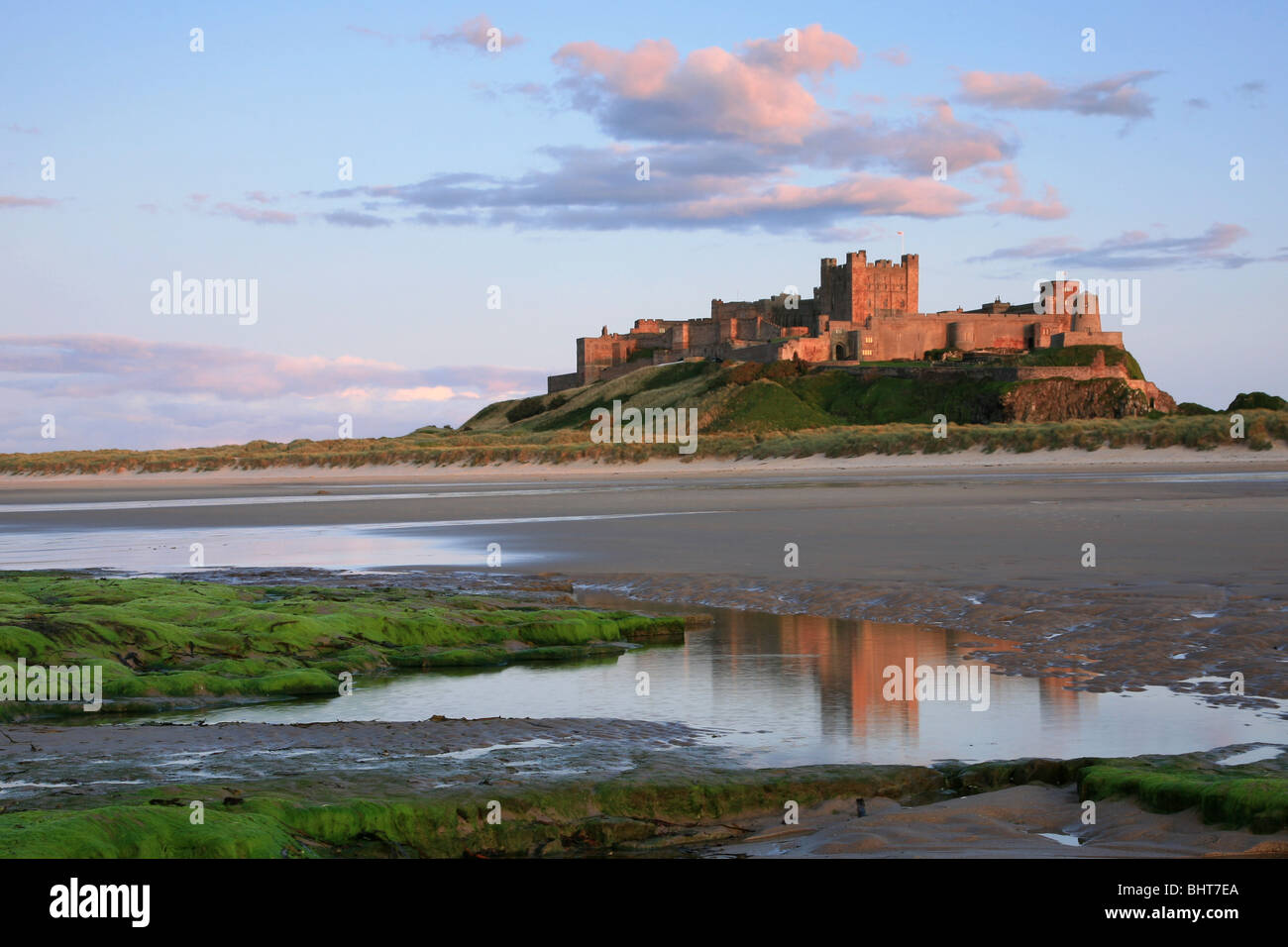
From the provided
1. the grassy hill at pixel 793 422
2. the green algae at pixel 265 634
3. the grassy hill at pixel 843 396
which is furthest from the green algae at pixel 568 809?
the grassy hill at pixel 843 396

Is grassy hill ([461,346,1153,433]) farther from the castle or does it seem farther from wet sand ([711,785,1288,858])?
wet sand ([711,785,1288,858])

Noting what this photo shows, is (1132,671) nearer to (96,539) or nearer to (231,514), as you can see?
(96,539)

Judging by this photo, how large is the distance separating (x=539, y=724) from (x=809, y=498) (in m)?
20.4

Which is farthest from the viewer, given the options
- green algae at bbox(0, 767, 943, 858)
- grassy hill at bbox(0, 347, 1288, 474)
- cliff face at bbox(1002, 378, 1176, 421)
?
cliff face at bbox(1002, 378, 1176, 421)

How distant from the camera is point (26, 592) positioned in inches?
423

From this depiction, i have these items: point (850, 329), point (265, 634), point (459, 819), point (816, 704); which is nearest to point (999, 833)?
point (459, 819)

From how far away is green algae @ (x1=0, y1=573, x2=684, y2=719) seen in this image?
7.95 metres

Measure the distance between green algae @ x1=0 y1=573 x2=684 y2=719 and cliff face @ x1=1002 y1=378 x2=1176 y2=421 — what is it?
68.4 m

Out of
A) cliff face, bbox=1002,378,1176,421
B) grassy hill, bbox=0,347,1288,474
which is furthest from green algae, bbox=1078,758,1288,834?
cliff face, bbox=1002,378,1176,421

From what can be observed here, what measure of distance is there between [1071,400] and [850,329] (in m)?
27.1

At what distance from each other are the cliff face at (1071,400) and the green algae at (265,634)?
225ft

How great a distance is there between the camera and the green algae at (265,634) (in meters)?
7.95

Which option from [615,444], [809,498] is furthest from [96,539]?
[615,444]
